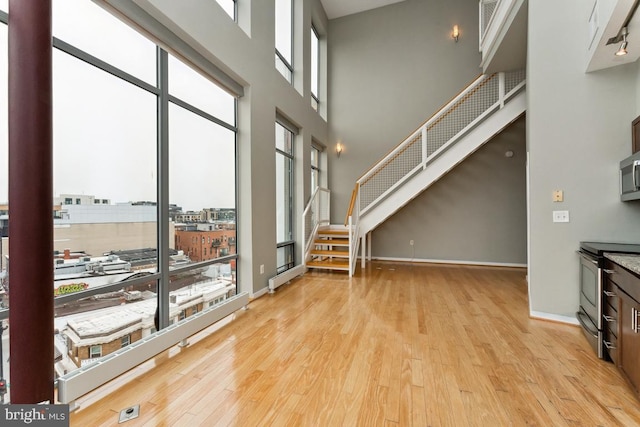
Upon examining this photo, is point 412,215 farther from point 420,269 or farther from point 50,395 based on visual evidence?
point 50,395

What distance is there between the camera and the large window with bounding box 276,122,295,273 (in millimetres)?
4996

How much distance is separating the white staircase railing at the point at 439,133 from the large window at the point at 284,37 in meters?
2.63

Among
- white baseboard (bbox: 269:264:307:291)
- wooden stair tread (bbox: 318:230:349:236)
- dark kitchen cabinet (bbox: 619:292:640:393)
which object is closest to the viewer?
dark kitchen cabinet (bbox: 619:292:640:393)

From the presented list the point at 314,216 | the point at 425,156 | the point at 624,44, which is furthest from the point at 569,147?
the point at 314,216

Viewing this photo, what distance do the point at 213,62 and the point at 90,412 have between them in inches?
130

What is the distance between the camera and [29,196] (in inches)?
33.3

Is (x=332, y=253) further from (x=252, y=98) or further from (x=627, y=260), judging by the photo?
(x=627, y=260)

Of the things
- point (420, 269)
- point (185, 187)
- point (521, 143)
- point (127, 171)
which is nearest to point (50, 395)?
point (127, 171)

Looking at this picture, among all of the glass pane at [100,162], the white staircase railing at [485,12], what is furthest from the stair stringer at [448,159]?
the glass pane at [100,162]

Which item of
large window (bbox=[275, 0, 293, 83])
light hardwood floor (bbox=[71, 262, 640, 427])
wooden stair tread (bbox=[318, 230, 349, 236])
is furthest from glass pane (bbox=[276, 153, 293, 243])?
light hardwood floor (bbox=[71, 262, 640, 427])

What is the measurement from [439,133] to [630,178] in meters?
3.18

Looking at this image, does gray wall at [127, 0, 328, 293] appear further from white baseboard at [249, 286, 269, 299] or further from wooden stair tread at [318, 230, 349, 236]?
wooden stair tread at [318, 230, 349, 236]

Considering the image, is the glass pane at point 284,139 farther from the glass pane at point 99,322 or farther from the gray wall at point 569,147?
the gray wall at point 569,147

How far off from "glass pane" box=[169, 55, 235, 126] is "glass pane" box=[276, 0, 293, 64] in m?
2.12
